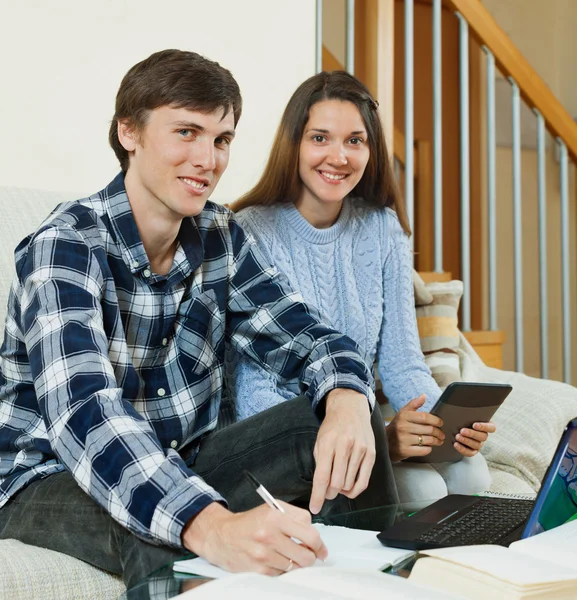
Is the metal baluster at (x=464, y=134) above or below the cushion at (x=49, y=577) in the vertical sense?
above

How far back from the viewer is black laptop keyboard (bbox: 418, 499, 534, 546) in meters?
0.86

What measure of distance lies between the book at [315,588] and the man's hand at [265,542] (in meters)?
0.09

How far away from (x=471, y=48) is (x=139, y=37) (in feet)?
8.06

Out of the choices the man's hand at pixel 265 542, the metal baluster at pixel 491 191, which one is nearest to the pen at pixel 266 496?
the man's hand at pixel 265 542

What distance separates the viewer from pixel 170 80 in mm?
1140

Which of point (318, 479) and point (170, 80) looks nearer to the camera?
point (318, 479)

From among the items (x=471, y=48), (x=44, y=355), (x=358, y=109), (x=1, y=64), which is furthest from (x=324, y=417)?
(x=471, y=48)

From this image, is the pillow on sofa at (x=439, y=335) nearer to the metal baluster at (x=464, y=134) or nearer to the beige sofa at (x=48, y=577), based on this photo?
the metal baluster at (x=464, y=134)

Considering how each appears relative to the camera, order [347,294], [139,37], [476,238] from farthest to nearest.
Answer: [476,238] → [139,37] → [347,294]

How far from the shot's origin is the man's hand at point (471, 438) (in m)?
1.44

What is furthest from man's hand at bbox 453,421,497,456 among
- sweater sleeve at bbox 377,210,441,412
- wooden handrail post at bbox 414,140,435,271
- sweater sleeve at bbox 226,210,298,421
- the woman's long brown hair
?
wooden handrail post at bbox 414,140,435,271

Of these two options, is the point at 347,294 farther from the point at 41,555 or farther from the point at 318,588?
the point at 318,588

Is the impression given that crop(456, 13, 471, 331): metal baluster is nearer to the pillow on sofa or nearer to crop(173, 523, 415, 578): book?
the pillow on sofa

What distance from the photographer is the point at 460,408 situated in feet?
4.55
